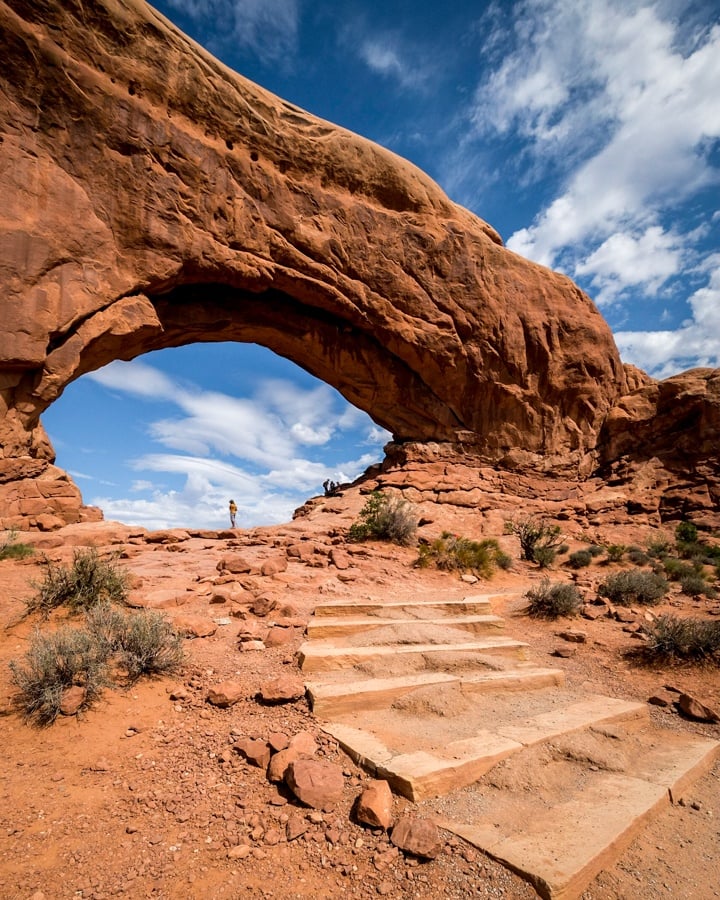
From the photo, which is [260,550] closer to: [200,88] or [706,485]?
[200,88]

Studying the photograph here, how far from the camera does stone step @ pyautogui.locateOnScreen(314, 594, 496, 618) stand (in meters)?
5.70

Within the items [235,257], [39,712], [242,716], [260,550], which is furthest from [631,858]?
[235,257]

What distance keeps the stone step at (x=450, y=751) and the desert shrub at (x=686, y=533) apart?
13.1m

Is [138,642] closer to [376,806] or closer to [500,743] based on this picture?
[376,806]

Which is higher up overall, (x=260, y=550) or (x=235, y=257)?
(x=235, y=257)

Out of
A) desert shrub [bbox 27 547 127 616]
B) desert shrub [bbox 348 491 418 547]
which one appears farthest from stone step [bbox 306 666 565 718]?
desert shrub [bbox 348 491 418 547]

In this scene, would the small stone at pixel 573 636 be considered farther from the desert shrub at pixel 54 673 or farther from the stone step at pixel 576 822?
the desert shrub at pixel 54 673

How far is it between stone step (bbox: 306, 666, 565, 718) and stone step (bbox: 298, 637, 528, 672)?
257mm

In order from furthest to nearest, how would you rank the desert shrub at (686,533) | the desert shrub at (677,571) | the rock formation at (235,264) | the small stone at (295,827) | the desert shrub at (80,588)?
1. the desert shrub at (686,533)
2. the rock formation at (235,264)
3. the desert shrub at (677,571)
4. the desert shrub at (80,588)
5. the small stone at (295,827)

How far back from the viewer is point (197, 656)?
4.14 metres

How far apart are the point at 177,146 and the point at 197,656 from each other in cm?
1287

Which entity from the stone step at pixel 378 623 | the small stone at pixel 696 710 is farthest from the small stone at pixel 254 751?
the small stone at pixel 696 710

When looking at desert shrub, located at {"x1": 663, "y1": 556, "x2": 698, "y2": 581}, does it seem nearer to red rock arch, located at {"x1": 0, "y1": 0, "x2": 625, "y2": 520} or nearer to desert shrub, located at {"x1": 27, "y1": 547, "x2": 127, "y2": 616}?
red rock arch, located at {"x1": 0, "y1": 0, "x2": 625, "y2": 520}

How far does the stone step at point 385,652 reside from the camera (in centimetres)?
415
